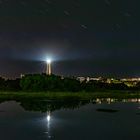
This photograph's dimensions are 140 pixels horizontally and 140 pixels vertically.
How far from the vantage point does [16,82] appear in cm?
9344

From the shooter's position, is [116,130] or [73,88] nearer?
[116,130]

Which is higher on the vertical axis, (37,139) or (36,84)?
(36,84)

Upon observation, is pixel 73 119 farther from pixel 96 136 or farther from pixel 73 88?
pixel 73 88

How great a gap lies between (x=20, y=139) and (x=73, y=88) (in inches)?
2396

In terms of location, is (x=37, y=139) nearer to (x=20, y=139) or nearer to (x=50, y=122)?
(x=20, y=139)

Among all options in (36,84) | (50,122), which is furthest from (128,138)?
(36,84)

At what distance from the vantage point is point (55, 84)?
269 ft

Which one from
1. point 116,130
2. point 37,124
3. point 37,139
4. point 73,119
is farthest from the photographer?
point 73,119

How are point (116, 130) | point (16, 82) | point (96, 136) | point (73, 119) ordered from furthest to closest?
1. point (16, 82)
2. point (73, 119)
3. point (116, 130)
4. point (96, 136)

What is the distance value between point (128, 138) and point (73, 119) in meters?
10.2

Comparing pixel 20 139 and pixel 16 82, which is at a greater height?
pixel 16 82

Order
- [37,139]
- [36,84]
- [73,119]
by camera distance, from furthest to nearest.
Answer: [36,84], [73,119], [37,139]

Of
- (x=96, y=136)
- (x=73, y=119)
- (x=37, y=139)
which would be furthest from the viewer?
(x=73, y=119)

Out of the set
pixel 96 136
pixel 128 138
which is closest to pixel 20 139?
pixel 96 136
